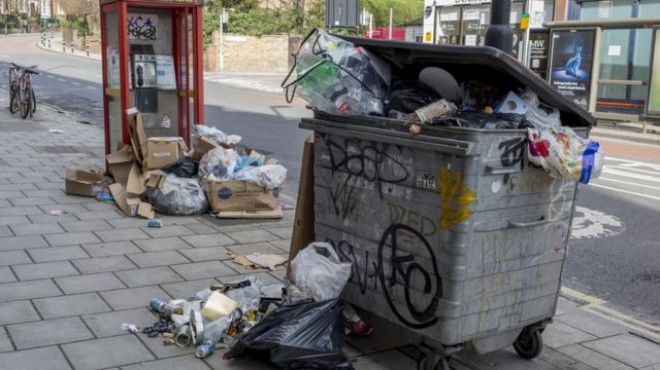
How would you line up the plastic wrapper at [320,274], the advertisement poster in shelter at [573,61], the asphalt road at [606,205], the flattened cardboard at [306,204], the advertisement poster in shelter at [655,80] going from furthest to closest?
the advertisement poster in shelter at [573,61] < the advertisement poster in shelter at [655,80] < the asphalt road at [606,205] < the flattened cardboard at [306,204] < the plastic wrapper at [320,274]

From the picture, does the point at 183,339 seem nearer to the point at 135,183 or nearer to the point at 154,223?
the point at 154,223

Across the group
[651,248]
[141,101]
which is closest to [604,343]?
[651,248]

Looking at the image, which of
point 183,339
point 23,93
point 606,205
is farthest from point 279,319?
point 23,93

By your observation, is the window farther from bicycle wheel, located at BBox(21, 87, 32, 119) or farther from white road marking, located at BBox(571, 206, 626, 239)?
bicycle wheel, located at BBox(21, 87, 32, 119)

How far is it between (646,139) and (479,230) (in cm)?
1383

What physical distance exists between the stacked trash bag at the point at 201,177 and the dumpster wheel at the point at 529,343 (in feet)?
10.7

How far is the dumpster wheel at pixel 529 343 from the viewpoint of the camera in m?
3.85

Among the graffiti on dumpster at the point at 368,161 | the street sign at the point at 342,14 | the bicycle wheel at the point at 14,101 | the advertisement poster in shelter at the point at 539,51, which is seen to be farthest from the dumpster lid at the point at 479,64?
the advertisement poster in shelter at the point at 539,51

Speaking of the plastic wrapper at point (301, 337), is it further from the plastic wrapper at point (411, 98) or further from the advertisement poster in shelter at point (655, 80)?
the advertisement poster in shelter at point (655, 80)

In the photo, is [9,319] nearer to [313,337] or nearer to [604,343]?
[313,337]

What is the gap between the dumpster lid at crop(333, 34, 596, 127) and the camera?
3234 mm

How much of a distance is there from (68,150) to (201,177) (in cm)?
449

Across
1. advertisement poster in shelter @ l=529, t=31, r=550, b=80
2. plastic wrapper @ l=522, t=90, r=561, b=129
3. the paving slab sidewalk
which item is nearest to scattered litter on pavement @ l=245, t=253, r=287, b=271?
the paving slab sidewalk

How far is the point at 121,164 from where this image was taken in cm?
744
